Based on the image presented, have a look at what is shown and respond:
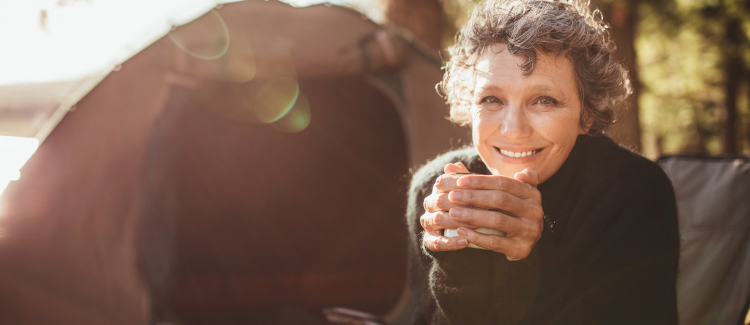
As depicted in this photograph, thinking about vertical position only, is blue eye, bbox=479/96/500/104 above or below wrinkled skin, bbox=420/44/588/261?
above

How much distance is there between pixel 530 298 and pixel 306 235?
254 cm

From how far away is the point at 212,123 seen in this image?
313 centimetres

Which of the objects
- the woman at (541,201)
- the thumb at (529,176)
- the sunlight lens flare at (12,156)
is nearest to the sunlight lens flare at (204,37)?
the sunlight lens flare at (12,156)

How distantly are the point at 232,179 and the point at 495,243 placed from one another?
279cm

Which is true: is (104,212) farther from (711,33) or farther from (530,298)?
(711,33)

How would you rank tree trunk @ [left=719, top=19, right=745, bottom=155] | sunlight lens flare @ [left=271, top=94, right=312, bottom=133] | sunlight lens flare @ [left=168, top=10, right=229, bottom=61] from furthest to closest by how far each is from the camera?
tree trunk @ [left=719, top=19, right=745, bottom=155], sunlight lens flare @ [left=271, top=94, right=312, bottom=133], sunlight lens flare @ [left=168, top=10, right=229, bottom=61]

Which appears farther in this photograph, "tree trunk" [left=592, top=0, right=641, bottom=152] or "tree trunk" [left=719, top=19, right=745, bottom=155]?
"tree trunk" [left=719, top=19, right=745, bottom=155]

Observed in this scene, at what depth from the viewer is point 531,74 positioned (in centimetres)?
97

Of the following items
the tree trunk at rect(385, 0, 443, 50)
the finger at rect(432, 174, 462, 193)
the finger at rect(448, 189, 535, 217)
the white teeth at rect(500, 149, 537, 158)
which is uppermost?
the tree trunk at rect(385, 0, 443, 50)

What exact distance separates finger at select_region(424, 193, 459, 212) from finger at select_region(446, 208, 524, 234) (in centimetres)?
2

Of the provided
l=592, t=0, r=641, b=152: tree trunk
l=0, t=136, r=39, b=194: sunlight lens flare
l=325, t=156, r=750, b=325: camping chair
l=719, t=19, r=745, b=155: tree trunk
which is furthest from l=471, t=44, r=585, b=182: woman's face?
l=719, t=19, r=745, b=155: tree trunk

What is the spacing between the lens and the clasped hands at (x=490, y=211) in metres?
0.82

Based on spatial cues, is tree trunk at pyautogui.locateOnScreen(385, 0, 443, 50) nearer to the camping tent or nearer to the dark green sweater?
the camping tent

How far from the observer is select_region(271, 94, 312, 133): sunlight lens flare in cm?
326
